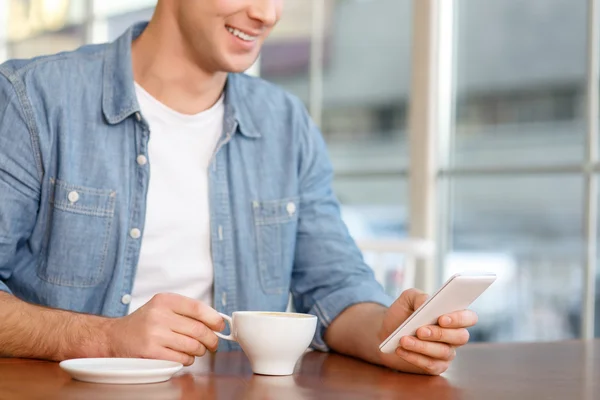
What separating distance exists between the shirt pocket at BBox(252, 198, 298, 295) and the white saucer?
662 mm

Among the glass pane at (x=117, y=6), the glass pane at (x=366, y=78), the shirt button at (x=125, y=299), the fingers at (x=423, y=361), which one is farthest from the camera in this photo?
the glass pane at (x=117, y=6)

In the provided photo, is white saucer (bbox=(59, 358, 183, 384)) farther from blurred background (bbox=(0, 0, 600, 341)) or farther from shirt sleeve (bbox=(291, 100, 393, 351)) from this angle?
blurred background (bbox=(0, 0, 600, 341))

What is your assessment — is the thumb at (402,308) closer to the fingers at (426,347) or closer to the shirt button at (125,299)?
the fingers at (426,347)

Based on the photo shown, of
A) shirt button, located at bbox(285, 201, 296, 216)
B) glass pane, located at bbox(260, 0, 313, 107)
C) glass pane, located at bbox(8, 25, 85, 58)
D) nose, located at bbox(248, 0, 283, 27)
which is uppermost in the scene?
glass pane, located at bbox(8, 25, 85, 58)

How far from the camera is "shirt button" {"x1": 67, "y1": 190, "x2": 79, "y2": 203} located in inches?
60.9

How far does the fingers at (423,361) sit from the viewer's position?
1197mm

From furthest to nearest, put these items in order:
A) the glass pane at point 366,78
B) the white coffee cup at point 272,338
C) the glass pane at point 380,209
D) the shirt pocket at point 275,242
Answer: the glass pane at point 366,78, the glass pane at point 380,209, the shirt pocket at point 275,242, the white coffee cup at point 272,338

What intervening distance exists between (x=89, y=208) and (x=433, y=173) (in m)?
2.04

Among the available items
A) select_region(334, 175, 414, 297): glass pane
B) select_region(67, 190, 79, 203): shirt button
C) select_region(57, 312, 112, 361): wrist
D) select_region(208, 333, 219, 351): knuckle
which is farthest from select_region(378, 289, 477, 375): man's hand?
select_region(334, 175, 414, 297): glass pane

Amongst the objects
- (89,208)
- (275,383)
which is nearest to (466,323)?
(275,383)

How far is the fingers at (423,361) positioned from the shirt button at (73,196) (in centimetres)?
65

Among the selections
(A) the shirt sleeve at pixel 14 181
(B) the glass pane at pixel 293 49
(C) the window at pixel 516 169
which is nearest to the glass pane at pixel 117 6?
(B) the glass pane at pixel 293 49

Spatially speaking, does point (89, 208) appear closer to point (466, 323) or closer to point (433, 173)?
point (466, 323)

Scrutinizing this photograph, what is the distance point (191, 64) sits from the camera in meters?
1.74
